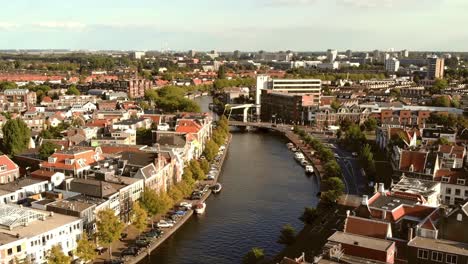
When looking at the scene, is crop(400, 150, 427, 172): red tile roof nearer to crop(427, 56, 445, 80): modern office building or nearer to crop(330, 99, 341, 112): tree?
crop(330, 99, 341, 112): tree

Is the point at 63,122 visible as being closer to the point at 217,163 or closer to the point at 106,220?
the point at 217,163

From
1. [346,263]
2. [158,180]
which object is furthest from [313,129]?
[346,263]

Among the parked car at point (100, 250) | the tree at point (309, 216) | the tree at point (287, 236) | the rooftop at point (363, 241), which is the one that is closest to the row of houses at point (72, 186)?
the parked car at point (100, 250)

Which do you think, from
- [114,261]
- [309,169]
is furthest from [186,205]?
[309,169]

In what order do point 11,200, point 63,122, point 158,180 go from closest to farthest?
point 11,200, point 158,180, point 63,122

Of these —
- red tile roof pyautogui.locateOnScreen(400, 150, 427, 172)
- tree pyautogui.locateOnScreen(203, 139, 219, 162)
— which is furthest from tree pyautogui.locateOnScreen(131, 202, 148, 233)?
tree pyautogui.locateOnScreen(203, 139, 219, 162)

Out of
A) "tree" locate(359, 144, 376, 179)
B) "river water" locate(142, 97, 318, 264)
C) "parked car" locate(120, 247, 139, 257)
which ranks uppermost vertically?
"tree" locate(359, 144, 376, 179)

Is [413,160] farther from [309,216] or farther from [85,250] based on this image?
[85,250]
